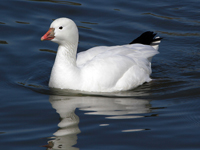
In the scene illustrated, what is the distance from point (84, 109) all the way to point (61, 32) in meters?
1.51

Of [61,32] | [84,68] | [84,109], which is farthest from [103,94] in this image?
[61,32]

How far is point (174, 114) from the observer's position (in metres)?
6.36

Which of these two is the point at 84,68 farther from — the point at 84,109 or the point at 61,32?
the point at 84,109

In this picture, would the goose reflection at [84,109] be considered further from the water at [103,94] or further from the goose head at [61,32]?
the goose head at [61,32]

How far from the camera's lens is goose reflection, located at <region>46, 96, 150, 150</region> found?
5.63 metres

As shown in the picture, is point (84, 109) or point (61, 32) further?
point (61, 32)

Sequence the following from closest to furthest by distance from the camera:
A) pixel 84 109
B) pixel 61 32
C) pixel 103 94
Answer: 1. pixel 84 109
2. pixel 61 32
3. pixel 103 94

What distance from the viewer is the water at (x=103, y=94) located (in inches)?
221

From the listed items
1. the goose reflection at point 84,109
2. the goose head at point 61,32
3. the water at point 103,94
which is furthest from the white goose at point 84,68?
the goose reflection at point 84,109

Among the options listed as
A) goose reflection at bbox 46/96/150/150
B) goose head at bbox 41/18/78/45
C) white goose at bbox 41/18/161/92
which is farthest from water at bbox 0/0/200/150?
goose head at bbox 41/18/78/45

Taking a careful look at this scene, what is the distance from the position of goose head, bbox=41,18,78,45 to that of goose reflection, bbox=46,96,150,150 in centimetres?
109

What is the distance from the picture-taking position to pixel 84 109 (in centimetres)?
656

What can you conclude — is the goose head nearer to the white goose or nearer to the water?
the white goose

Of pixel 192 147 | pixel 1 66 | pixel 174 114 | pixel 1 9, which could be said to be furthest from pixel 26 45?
pixel 192 147
